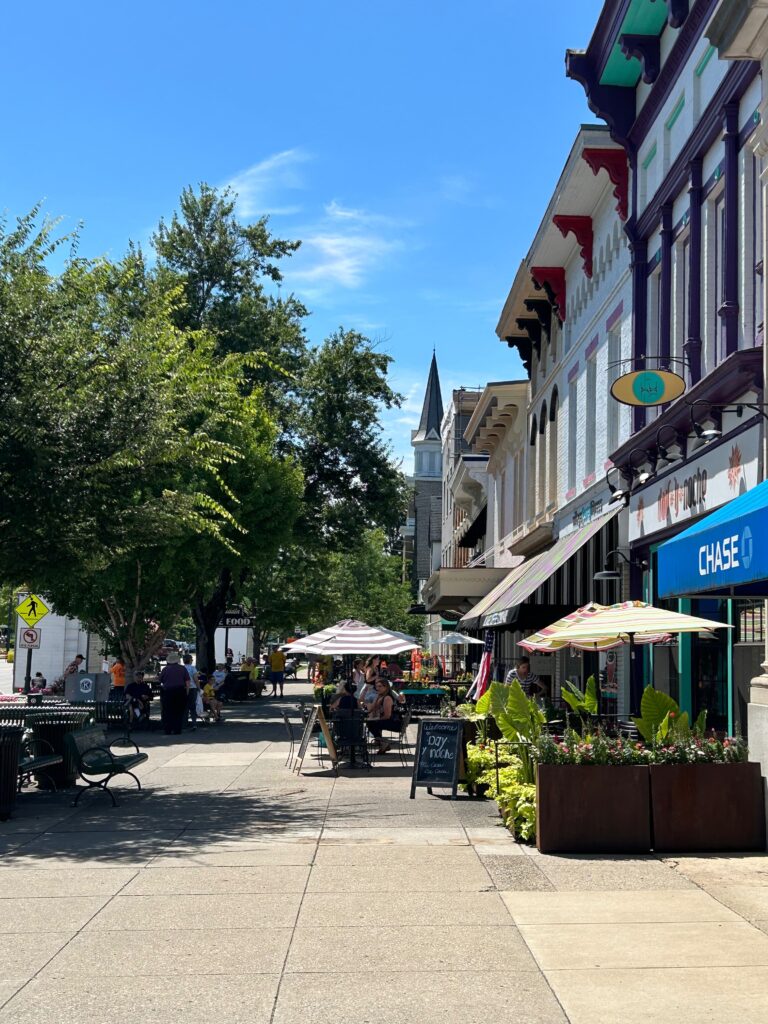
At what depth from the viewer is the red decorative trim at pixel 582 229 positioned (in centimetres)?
2223

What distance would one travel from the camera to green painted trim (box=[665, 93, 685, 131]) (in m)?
16.2

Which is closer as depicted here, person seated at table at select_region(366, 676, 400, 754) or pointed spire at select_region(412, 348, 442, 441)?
person seated at table at select_region(366, 676, 400, 754)

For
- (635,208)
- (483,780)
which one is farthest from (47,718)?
(635,208)

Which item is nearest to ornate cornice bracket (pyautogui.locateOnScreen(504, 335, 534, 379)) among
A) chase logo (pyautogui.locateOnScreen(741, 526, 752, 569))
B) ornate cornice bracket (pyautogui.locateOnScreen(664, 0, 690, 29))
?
Answer: ornate cornice bracket (pyautogui.locateOnScreen(664, 0, 690, 29))

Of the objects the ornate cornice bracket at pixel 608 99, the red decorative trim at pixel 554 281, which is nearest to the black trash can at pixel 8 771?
the ornate cornice bracket at pixel 608 99

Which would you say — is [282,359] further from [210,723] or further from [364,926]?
[364,926]

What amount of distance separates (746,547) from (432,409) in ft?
447

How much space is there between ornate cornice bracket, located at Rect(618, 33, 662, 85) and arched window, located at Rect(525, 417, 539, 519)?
41.2 ft

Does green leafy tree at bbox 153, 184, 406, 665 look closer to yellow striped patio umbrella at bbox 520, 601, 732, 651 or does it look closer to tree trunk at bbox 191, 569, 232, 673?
tree trunk at bbox 191, 569, 232, 673

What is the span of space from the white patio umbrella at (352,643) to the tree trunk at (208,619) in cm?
1982

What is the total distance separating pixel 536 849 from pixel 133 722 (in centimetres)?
1876

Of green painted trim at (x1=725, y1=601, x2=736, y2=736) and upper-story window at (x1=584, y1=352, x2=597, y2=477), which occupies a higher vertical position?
upper-story window at (x1=584, y1=352, x2=597, y2=477)

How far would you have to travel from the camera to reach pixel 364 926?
25.5 ft

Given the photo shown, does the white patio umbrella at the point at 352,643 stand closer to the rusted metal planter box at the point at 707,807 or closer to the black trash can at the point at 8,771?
the black trash can at the point at 8,771
